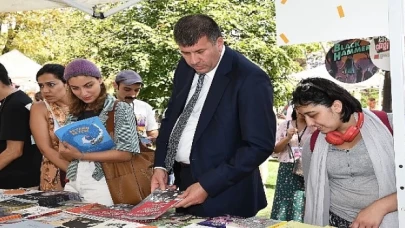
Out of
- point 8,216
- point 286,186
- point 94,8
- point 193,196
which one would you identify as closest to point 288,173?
point 286,186

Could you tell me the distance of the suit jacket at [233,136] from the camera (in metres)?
2.00

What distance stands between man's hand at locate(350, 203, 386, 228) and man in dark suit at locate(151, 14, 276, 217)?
1.47ft

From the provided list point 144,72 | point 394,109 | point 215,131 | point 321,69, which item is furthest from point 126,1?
point 321,69

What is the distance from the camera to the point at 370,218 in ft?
5.87

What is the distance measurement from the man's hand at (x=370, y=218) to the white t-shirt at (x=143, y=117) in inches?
132

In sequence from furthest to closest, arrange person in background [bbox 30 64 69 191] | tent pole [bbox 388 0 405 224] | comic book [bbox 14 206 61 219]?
person in background [bbox 30 64 69 191] → comic book [bbox 14 206 61 219] → tent pole [bbox 388 0 405 224]

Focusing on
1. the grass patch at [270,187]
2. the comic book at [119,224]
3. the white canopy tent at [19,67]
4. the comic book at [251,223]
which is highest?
the white canopy tent at [19,67]

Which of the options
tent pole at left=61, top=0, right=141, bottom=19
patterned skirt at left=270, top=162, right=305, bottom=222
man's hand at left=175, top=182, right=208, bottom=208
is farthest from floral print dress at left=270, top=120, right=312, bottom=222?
man's hand at left=175, top=182, right=208, bottom=208

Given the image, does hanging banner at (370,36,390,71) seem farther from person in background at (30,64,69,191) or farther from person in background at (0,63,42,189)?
person in background at (0,63,42,189)

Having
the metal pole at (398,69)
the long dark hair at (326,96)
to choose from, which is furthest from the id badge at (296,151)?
the metal pole at (398,69)

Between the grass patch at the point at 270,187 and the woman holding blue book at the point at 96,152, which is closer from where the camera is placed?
the woman holding blue book at the point at 96,152

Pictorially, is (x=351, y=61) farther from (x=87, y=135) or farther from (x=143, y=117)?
(x=87, y=135)

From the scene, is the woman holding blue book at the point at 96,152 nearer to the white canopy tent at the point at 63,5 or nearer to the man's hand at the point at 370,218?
the man's hand at the point at 370,218

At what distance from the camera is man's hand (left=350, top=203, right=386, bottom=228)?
1.79m
